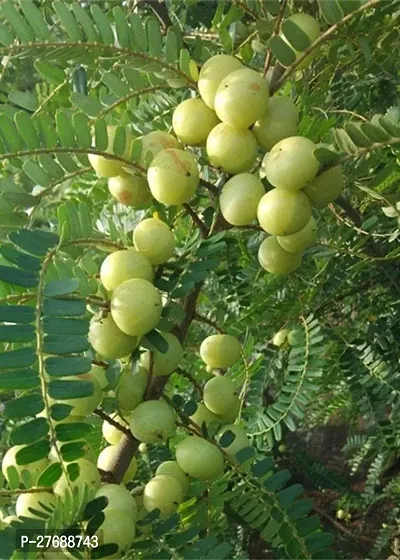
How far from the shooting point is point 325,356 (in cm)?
114

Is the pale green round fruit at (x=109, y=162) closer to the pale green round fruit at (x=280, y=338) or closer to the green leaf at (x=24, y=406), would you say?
the green leaf at (x=24, y=406)

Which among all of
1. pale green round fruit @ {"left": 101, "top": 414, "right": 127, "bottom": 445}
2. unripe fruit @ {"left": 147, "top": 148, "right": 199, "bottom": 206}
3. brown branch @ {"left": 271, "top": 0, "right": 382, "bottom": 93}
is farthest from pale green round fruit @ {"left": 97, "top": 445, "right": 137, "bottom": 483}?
brown branch @ {"left": 271, "top": 0, "right": 382, "bottom": 93}

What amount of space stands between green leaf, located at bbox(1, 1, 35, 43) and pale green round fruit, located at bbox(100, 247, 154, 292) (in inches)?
9.6

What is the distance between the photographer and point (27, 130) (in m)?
0.59

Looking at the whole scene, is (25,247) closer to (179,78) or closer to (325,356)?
(179,78)

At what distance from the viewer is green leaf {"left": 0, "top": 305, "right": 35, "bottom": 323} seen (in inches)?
19.3

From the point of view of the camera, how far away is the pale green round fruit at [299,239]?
2.10 ft

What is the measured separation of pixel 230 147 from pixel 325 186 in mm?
91

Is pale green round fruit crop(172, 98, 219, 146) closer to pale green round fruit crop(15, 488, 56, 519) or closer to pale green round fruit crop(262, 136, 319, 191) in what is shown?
pale green round fruit crop(262, 136, 319, 191)

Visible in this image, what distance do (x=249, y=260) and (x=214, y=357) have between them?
24 cm

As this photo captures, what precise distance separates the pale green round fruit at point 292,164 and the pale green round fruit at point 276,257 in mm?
107

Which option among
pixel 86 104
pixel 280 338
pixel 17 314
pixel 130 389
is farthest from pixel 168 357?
pixel 280 338

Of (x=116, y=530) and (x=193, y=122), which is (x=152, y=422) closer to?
(x=116, y=530)

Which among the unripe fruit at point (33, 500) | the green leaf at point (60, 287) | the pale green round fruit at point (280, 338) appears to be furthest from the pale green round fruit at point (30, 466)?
the pale green round fruit at point (280, 338)
